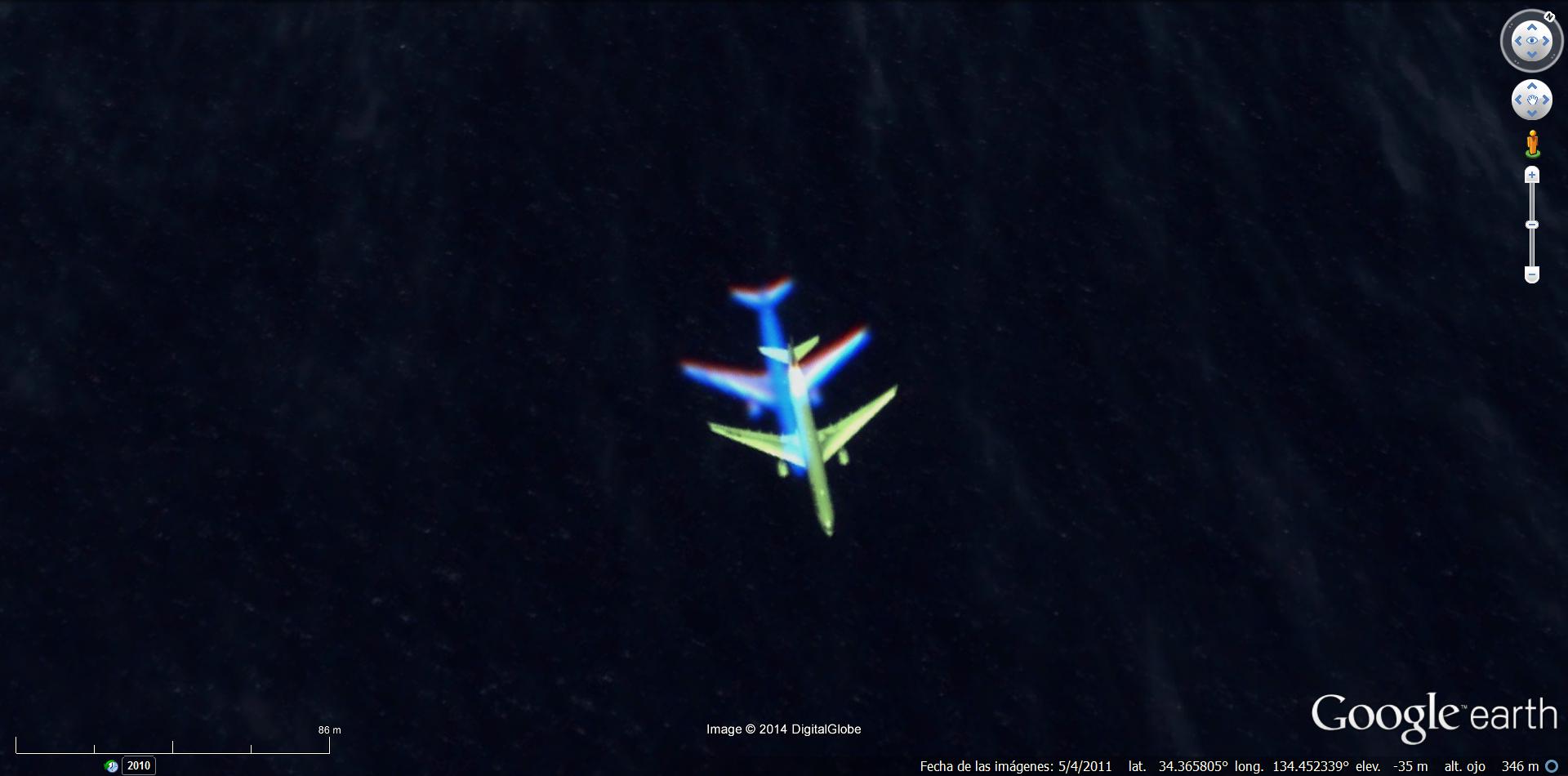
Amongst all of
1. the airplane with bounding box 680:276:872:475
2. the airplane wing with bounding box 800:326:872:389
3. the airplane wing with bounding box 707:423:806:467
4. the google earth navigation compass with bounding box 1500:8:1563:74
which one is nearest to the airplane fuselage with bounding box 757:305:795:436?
the airplane with bounding box 680:276:872:475

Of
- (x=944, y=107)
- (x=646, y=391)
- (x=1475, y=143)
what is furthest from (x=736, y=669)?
(x=1475, y=143)

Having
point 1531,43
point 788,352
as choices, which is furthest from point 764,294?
point 1531,43

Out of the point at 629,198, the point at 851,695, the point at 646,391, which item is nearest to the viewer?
the point at 851,695

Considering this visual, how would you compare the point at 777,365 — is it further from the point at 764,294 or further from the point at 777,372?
the point at 764,294

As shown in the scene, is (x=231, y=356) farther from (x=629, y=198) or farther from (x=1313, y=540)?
(x=1313, y=540)

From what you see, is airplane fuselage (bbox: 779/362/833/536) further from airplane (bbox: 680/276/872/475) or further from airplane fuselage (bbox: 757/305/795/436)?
→ airplane (bbox: 680/276/872/475)
